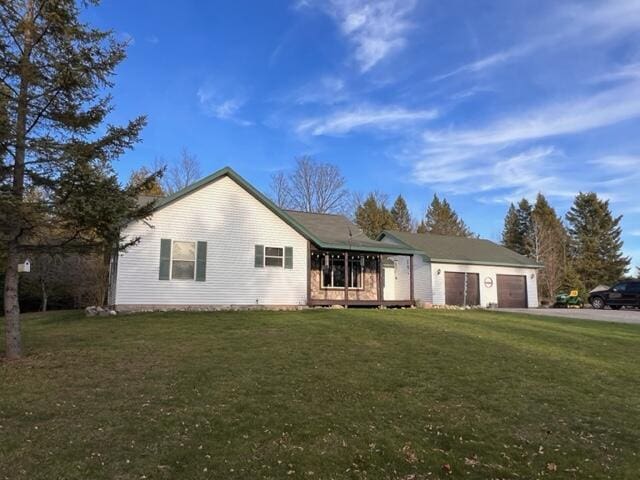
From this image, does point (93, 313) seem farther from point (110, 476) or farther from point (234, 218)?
point (110, 476)

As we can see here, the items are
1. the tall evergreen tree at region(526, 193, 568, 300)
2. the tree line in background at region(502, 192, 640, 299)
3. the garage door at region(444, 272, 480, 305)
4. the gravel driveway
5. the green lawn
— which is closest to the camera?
the green lawn

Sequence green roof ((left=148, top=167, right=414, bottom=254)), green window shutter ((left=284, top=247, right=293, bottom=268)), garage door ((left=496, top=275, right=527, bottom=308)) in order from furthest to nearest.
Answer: garage door ((left=496, top=275, right=527, bottom=308))
green window shutter ((left=284, top=247, right=293, bottom=268))
green roof ((left=148, top=167, right=414, bottom=254))

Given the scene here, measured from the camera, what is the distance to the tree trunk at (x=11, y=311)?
802 centimetres

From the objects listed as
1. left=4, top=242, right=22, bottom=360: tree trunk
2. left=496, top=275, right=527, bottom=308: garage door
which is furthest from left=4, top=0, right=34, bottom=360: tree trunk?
left=496, top=275, right=527, bottom=308: garage door

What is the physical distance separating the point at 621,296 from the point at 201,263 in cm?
2237

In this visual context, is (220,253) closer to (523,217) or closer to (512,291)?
(512,291)

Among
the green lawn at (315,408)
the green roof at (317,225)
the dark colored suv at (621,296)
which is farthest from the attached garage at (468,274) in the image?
the green lawn at (315,408)

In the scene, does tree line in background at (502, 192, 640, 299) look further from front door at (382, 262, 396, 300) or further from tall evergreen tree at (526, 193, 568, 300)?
front door at (382, 262, 396, 300)

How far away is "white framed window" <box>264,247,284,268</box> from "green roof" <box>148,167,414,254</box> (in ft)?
3.95

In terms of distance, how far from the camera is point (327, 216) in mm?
25078

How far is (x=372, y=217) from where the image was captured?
154ft

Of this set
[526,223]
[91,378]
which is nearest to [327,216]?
[91,378]

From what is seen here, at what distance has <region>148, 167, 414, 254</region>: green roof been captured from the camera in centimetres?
1722

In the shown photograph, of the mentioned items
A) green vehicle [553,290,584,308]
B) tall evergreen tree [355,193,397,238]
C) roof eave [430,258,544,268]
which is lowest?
green vehicle [553,290,584,308]
